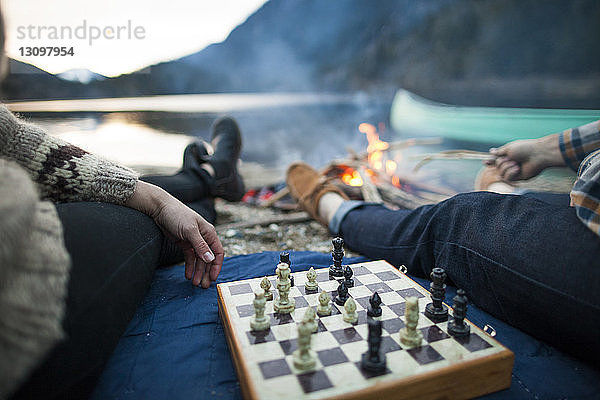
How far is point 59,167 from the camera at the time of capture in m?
1.06

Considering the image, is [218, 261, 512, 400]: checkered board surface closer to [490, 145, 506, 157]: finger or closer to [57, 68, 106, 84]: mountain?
[490, 145, 506, 157]: finger

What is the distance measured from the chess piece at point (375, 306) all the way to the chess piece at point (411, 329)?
0.09 meters

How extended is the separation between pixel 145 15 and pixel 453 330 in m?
3.05

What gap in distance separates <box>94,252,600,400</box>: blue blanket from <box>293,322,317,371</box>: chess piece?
0.65ft

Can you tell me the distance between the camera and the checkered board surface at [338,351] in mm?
732

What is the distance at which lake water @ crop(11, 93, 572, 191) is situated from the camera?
3.06 m

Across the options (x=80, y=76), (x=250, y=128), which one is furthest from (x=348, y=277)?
(x=80, y=76)

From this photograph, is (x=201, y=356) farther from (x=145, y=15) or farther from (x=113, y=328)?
(x=145, y=15)

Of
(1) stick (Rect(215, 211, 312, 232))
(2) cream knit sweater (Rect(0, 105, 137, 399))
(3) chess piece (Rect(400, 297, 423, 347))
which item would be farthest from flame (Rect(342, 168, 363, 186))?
(2) cream knit sweater (Rect(0, 105, 137, 399))

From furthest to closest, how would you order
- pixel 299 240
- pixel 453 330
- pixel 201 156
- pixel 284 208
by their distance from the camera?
pixel 284 208, pixel 201 156, pixel 299 240, pixel 453 330

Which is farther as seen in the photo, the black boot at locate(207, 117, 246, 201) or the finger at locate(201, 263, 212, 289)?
the black boot at locate(207, 117, 246, 201)

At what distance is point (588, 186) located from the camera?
3.01ft

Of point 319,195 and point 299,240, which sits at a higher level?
point 319,195

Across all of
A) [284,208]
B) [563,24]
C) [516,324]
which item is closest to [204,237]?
[516,324]
